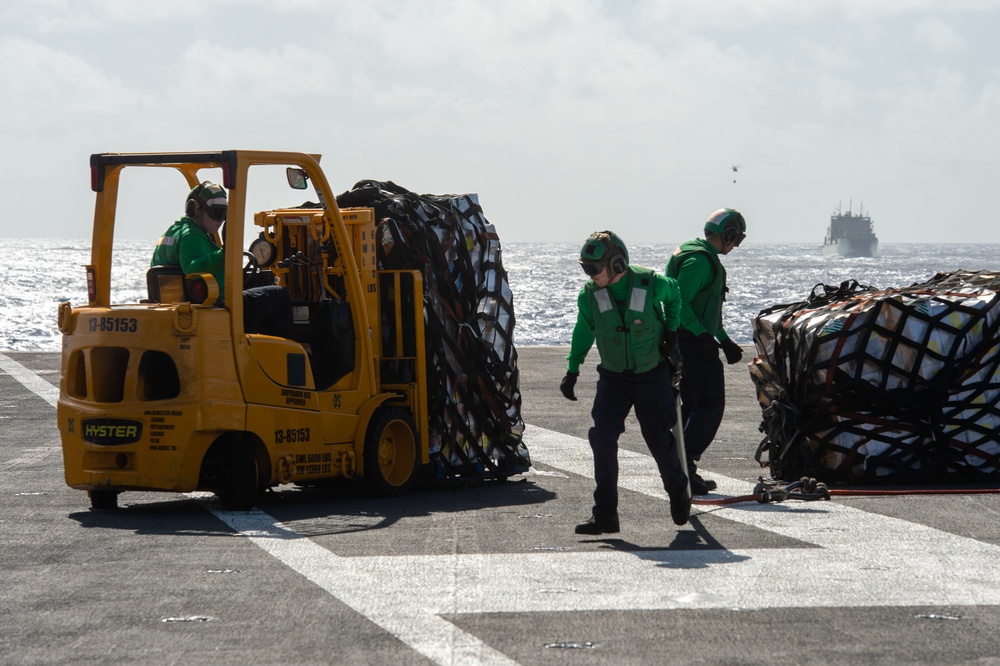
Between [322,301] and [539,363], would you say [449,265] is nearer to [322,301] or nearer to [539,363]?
[322,301]

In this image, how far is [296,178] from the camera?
10.3 meters

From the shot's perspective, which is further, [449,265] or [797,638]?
[449,265]

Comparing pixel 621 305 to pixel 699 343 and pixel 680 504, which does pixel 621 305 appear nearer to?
pixel 680 504

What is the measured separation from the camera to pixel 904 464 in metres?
11.2

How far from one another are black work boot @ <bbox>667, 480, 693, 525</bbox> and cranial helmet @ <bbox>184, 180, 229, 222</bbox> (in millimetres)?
3606

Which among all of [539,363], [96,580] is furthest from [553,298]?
[96,580]

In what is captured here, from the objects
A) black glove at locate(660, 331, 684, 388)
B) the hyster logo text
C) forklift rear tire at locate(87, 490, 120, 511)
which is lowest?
forklift rear tire at locate(87, 490, 120, 511)

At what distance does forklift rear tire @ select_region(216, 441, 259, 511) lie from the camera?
32.1ft

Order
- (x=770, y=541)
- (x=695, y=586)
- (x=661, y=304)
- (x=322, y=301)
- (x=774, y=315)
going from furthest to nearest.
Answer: (x=774, y=315) < (x=322, y=301) < (x=661, y=304) < (x=770, y=541) < (x=695, y=586)

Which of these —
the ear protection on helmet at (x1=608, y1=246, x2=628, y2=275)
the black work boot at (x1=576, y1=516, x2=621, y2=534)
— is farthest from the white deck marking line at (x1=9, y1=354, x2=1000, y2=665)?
the ear protection on helmet at (x1=608, y1=246, x2=628, y2=275)

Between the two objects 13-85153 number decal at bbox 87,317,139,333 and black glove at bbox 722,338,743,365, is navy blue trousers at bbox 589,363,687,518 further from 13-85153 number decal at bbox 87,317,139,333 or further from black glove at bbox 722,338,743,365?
13-85153 number decal at bbox 87,317,139,333

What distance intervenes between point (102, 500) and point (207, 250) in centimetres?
184

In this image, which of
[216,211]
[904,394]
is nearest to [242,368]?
[216,211]

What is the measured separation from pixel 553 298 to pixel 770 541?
2936 inches
